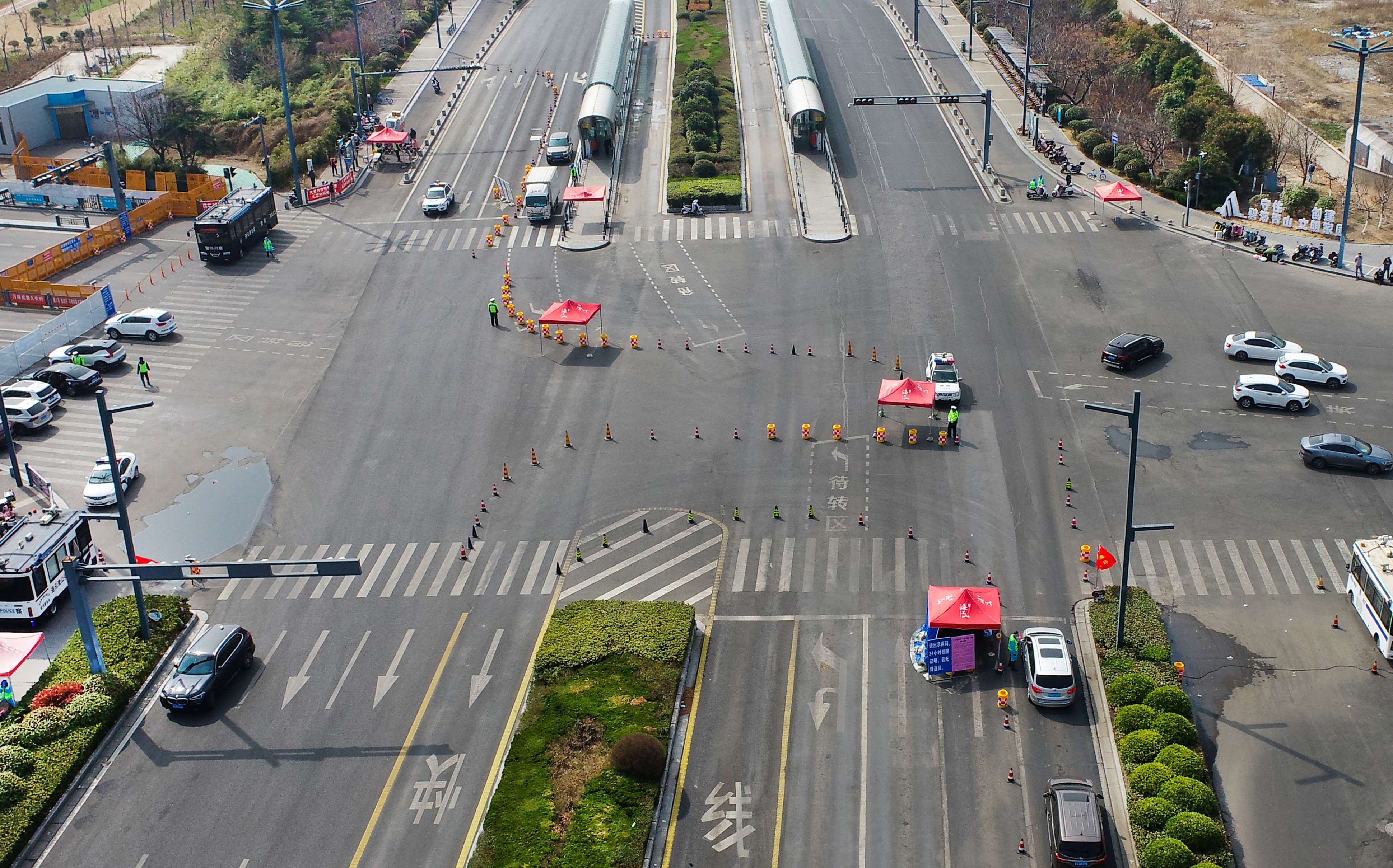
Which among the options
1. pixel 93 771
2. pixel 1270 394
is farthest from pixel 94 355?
pixel 1270 394

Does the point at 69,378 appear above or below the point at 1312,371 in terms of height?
above

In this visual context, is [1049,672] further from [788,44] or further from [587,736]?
[788,44]

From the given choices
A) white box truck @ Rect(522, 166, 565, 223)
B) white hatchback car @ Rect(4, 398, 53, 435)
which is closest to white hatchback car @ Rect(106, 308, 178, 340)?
white hatchback car @ Rect(4, 398, 53, 435)

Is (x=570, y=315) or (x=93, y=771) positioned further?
(x=570, y=315)

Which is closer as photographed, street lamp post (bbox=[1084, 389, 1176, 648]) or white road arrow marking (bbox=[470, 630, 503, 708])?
street lamp post (bbox=[1084, 389, 1176, 648])

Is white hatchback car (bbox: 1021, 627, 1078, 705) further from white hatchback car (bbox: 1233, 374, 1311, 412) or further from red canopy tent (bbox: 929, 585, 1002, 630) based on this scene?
white hatchback car (bbox: 1233, 374, 1311, 412)

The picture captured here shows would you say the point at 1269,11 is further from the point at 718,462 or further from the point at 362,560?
the point at 362,560
